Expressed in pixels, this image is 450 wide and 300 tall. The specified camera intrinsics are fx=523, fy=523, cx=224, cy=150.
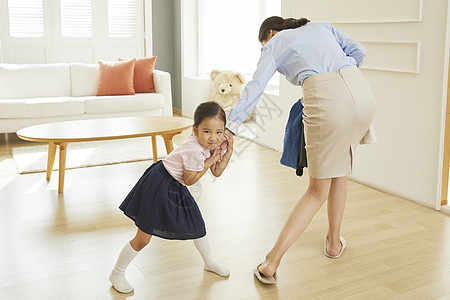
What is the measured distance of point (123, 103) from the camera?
5.43 metres

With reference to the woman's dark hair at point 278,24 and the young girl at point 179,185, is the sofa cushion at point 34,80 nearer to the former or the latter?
the young girl at point 179,185

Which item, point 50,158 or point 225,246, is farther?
point 50,158

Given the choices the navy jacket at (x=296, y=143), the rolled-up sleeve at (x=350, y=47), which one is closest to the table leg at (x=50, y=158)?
the navy jacket at (x=296, y=143)

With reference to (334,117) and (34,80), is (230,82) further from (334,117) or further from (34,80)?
(334,117)

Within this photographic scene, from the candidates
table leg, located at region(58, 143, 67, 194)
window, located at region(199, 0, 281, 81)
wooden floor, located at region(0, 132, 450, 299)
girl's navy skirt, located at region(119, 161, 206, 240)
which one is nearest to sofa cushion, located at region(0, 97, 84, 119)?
wooden floor, located at region(0, 132, 450, 299)

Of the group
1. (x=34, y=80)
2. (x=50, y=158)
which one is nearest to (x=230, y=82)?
(x=34, y=80)

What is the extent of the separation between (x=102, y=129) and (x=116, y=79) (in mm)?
1960

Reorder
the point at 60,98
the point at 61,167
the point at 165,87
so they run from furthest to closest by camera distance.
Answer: the point at 165,87
the point at 60,98
the point at 61,167

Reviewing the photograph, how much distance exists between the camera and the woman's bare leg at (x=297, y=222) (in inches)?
90.4

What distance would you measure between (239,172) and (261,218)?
104 centimetres

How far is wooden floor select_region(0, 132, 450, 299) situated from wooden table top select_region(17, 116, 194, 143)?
382mm

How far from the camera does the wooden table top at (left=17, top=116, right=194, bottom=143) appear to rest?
11.5 feet

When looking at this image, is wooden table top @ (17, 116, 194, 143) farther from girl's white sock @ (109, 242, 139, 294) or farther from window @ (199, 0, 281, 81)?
window @ (199, 0, 281, 81)

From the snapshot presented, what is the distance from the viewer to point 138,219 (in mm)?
2107
